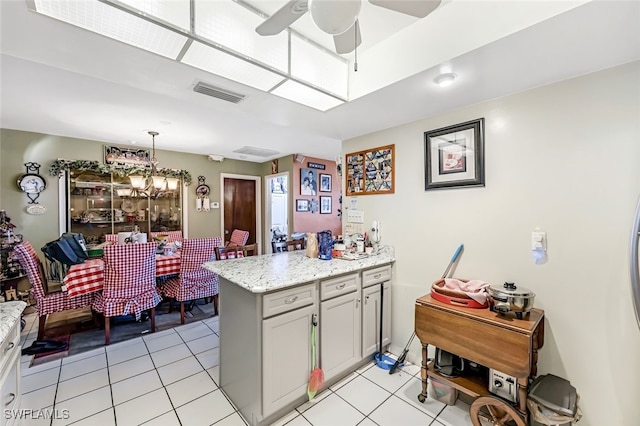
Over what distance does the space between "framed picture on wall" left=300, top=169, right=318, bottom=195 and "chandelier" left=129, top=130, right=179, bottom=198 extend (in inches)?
91.3

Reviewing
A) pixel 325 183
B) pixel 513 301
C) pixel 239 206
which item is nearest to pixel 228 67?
pixel 513 301

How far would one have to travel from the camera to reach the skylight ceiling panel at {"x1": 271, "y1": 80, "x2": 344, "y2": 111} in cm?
183

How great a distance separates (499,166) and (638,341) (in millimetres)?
1238

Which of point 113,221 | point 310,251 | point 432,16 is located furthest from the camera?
point 113,221

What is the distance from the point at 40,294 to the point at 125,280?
0.73 meters

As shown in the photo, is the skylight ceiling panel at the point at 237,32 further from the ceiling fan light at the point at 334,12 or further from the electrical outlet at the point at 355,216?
the electrical outlet at the point at 355,216

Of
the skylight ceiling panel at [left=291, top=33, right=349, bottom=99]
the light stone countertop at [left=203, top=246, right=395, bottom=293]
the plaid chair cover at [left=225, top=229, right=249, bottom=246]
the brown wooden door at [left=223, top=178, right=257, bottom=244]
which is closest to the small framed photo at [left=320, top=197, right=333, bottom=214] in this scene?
the brown wooden door at [left=223, top=178, right=257, bottom=244]

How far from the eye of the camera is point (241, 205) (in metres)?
5.93

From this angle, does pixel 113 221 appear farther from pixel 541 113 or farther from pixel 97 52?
pixel 541 113

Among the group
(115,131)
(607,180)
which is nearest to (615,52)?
(607,180)

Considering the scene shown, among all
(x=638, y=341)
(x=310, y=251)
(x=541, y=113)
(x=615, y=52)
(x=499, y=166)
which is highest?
(x=615, y=52)

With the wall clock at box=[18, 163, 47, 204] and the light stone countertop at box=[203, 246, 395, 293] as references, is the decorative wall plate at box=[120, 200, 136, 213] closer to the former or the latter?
the wall clock at box=[18, 163, 47, 204]

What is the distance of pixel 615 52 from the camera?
138 cm

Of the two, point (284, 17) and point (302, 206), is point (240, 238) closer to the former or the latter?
point (302, 206)
